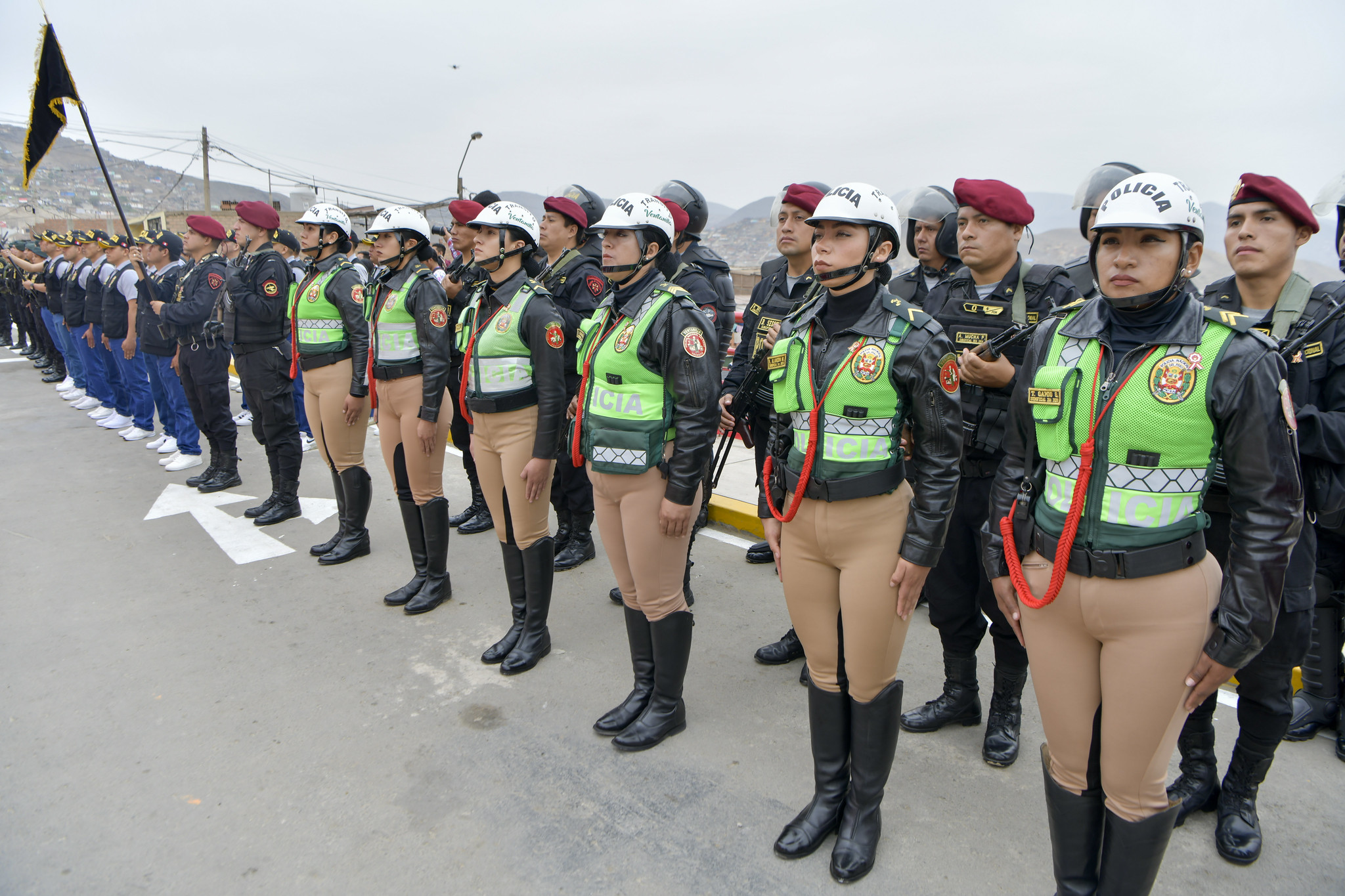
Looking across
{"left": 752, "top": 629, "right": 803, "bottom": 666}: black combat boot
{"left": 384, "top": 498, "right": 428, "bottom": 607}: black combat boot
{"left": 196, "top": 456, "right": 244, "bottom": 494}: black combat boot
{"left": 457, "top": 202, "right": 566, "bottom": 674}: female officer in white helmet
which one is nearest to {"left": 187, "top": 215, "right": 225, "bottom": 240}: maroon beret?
{"left": 196, "top": 456, "right": 244, "bottom": 494}: black combat boot

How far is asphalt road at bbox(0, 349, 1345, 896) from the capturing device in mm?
2645

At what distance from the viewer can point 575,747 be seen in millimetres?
3371

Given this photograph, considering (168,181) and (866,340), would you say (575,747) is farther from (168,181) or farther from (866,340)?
(168,181)

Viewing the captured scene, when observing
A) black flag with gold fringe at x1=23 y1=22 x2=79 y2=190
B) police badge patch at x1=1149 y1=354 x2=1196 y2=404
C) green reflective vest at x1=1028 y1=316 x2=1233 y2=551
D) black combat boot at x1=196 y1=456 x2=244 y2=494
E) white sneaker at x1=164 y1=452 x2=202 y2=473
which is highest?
black flag with gold fringe at x1=23 y1=22 x2=79 y2=190

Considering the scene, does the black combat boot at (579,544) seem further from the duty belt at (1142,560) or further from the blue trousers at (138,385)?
the blue trousers at (138,385)

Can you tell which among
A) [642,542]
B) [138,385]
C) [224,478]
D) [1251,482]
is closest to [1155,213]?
[1251,482]

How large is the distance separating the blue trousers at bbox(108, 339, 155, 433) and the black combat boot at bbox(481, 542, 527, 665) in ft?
24.7

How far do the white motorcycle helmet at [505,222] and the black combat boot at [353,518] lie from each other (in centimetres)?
232

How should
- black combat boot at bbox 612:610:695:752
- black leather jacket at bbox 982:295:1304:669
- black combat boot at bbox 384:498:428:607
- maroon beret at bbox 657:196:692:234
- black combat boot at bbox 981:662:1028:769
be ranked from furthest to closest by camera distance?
maroon beret at bbox 657:196:692:234 < black combat boot at bbox 384:498:428:607 < black combat boot at bbox 612:610:695:752 < black combat boot at bbox 981:662:1028:769 < black leather jacket at bbox 982:295:1304:669

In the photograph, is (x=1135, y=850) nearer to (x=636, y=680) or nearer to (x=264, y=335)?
(x=636, y=680)

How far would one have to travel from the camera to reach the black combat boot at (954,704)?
3453 mm

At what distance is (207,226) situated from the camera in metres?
6.93

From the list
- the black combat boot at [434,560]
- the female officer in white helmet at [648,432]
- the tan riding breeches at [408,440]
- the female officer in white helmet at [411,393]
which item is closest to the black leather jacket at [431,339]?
the female officer in white helmet at [411,393]

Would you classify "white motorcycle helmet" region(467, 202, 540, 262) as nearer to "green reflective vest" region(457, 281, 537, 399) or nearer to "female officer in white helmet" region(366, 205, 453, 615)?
"green reflective vest" region(457, 281, 537, 399)
